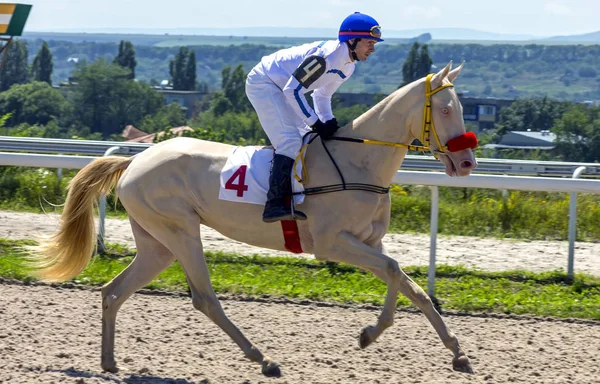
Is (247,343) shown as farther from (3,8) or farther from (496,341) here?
(3,8)

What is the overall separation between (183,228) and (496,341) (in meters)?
2.20

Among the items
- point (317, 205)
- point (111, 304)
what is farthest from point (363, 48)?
point (111, 304)

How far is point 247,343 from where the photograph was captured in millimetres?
5500

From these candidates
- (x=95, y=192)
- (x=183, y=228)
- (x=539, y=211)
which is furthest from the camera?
(x=539, y=211)

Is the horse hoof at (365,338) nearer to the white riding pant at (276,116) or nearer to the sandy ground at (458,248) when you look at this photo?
the white riding pant at (276,116)

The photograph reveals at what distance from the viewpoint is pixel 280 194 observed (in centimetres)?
559

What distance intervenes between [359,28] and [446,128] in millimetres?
785

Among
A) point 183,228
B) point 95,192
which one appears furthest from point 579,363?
point 95,192

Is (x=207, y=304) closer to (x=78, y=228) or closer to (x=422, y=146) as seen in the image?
(x=78, y=228)

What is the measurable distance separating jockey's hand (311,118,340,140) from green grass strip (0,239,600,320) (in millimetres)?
1914

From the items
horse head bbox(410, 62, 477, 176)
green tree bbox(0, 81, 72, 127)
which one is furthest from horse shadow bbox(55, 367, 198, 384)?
green tree bbox(0, 81, 72, 127)

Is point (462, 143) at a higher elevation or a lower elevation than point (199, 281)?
higher

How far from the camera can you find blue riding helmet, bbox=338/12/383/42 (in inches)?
219

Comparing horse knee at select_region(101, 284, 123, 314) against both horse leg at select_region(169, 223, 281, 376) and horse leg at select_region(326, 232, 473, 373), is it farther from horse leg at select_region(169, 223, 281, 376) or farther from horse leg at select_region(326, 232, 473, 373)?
horse leg at select_region(326, 232, 473, 373)
